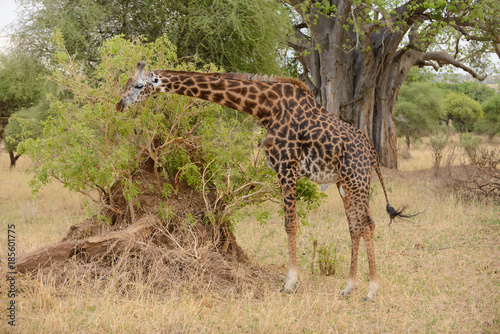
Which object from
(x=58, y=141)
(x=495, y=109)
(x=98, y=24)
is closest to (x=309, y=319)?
(x=58, y=141)

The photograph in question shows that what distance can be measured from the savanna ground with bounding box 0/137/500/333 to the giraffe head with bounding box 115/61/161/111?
6.70 ft

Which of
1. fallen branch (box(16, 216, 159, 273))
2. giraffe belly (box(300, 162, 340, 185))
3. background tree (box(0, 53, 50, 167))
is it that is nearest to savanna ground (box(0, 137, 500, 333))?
fallen branch (box(16, 216, 159, 273))

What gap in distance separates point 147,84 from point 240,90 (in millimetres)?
1095

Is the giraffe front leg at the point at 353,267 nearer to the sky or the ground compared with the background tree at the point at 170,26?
nearer to the ground

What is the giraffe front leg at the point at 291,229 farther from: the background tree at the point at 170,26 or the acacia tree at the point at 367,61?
the acacia tree at the point at 367,61

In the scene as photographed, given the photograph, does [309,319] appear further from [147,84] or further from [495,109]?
[495,109]

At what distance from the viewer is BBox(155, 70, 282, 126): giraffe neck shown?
5.48 m

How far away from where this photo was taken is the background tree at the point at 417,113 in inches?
1092

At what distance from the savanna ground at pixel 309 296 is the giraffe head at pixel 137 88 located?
204cm

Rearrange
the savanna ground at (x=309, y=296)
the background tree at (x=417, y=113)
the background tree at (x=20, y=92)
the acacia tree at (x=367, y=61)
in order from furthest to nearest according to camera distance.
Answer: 1. the background tree at (x=417, y=113)
2. the acacia tree at (x=367, y=61)
3. the background tree at (x=20, y=92)
4. the savanna ground at (x=309, y=296)

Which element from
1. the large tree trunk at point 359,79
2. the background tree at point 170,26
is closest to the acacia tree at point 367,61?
the large tree trunk at point 359,79

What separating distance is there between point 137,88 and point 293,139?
191 cm

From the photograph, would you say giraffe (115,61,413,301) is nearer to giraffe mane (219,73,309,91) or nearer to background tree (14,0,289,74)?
giraffe mane (219,73,309,91)

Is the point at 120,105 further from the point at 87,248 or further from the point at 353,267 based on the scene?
the point at 353,267
